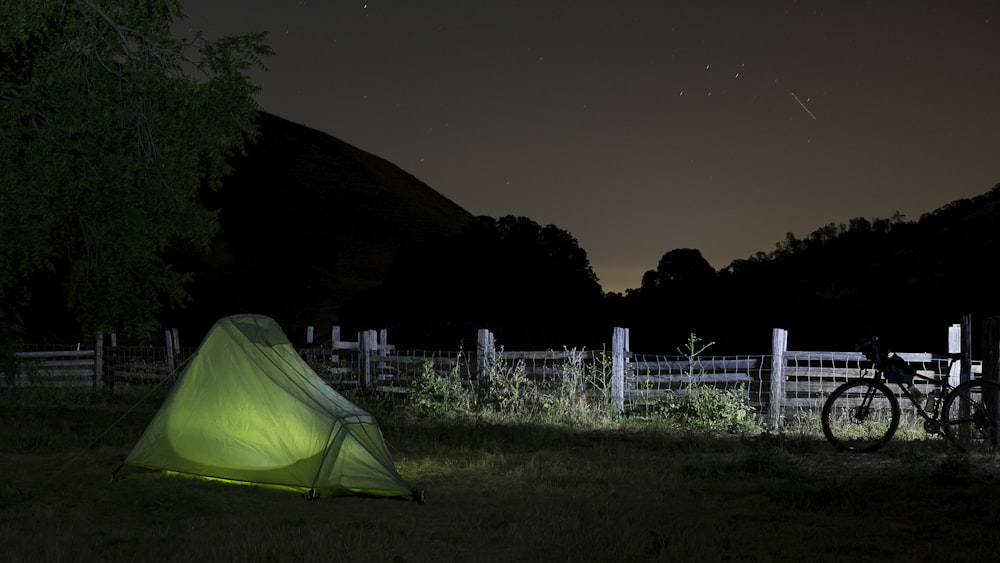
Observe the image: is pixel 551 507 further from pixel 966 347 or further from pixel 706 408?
pixel 966 347

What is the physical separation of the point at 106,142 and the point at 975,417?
1129 centimetres

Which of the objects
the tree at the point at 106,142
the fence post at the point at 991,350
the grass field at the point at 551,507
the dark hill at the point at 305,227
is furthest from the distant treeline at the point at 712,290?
the tree at the point at 106,142

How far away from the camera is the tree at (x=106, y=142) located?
1217cm

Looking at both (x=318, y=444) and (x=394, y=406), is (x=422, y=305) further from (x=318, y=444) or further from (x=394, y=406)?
(x=318, y=444)

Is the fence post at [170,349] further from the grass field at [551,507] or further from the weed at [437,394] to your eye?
the grass field at [551,507]

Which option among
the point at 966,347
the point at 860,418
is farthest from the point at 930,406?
the point at 966,347

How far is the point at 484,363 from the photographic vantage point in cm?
1675

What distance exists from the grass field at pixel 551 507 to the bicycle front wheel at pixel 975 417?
348mm

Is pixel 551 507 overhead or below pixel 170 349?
below

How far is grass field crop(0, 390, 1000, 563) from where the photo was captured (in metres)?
6.87

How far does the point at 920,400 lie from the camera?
40.3 feet

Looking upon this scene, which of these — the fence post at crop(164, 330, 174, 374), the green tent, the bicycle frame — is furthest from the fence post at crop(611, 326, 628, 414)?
the fence post at crop(164, 330, 174, 374)

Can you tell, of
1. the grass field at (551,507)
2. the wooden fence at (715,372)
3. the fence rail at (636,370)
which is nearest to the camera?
the grass field at (551,507)

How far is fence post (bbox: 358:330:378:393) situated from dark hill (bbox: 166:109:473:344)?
32.2m
